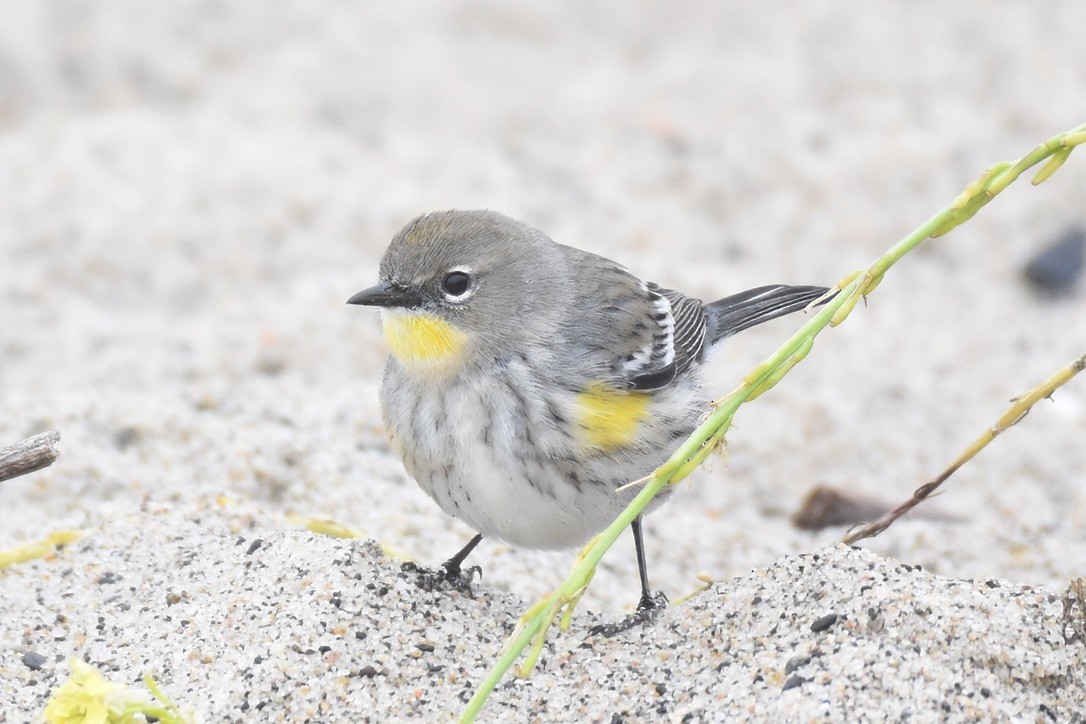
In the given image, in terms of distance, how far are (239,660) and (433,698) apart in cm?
50

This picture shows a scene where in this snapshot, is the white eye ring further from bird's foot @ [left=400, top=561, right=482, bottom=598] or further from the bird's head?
bird's foot @ [left=400, top=561, right=482, bottom=598]

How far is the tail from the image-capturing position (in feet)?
16.8

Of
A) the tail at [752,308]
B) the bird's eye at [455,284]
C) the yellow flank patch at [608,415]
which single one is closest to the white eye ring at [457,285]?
the bird's eye at [455,284]

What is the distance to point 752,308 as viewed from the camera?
5219 mm

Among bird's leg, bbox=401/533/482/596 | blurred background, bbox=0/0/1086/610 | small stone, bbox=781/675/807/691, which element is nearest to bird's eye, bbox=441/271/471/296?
bird's leg, bbox=401/533/482/596

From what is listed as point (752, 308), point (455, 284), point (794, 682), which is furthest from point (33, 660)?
point (752, 308)

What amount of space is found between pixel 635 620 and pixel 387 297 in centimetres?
125

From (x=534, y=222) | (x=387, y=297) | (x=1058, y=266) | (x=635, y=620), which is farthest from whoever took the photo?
(x=534, y=222)

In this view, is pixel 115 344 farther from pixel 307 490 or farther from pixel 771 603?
Answer: pixel 771 603

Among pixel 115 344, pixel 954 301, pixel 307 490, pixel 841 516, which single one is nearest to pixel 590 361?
pixel 307 490

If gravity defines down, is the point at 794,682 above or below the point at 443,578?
above

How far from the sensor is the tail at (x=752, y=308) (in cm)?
511

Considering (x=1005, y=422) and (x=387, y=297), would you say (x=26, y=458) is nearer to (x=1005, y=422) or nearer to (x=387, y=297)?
(x=387, y=297)

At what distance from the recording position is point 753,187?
317 inches
